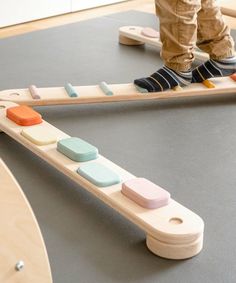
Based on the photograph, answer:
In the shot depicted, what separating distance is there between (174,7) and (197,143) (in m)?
0.36

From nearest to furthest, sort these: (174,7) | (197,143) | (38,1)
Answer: (197,143), (174,7), (38,1)

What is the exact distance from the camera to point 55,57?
189 cm

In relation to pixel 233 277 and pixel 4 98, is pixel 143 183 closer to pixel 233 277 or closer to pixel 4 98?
pixel 233 277

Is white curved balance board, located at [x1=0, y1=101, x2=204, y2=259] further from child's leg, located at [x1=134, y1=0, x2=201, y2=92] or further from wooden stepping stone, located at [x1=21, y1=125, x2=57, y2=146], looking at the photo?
child's leg, located at [x1=134, y1=0, x2=201, y2=92]

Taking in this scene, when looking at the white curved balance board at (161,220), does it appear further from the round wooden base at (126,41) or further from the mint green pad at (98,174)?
the round wooden base at (126,41)

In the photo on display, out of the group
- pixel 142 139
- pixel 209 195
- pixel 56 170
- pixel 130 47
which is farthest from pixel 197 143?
pixel 130 47

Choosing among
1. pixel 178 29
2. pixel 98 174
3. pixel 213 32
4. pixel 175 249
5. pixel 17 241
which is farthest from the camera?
pixel 213 32

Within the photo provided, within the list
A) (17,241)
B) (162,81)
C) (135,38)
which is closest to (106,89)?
(162,81)

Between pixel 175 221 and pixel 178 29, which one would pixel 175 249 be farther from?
pixel 178 29

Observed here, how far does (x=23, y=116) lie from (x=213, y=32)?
61cm

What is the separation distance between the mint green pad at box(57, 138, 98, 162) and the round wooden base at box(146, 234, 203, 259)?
257 mm

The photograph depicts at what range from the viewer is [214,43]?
155 cm

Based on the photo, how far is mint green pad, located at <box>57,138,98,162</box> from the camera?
109 cm

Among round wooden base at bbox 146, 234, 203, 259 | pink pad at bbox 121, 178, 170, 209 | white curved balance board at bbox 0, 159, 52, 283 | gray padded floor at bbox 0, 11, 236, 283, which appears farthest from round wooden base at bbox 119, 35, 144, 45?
white curved balance board at bbox 0, 159, 52, 283
